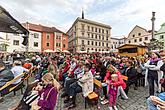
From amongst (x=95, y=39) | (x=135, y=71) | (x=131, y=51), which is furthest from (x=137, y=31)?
(x=135, y=71)

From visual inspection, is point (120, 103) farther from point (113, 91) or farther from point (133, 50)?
point (133, 50)

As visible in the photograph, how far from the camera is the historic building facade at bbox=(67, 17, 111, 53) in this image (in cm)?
6538

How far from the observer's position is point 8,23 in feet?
18.0

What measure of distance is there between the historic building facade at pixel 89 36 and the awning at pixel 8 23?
54.4 metres

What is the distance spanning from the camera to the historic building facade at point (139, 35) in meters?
60.4

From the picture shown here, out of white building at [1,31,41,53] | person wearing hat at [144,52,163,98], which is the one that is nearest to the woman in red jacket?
person wearing hat at [144,52,163,98]

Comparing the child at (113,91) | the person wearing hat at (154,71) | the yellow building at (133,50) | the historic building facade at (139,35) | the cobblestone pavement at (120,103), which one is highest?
the historic building facade at (139,35)

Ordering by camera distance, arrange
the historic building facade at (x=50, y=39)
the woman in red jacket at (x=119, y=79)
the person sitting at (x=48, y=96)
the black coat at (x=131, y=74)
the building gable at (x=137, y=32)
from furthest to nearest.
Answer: the building gable at (x=137, y=32), the historic building facade at (x=50, y=39), the black coat at (x=131, y=74), the woman in red jacket at (x=119, y=79), the person sitting at (x=48, y=96)

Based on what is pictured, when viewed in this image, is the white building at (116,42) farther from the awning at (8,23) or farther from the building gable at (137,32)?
the awning at (8,23)

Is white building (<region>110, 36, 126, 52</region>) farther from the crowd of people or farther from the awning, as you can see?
the awning

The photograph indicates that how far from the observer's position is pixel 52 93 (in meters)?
3.59

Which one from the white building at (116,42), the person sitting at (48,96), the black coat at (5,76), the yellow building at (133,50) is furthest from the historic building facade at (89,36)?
the person sitting at (48,96)

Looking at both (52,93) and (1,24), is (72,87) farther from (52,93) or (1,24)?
(1,24)

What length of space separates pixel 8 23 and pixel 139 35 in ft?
205
